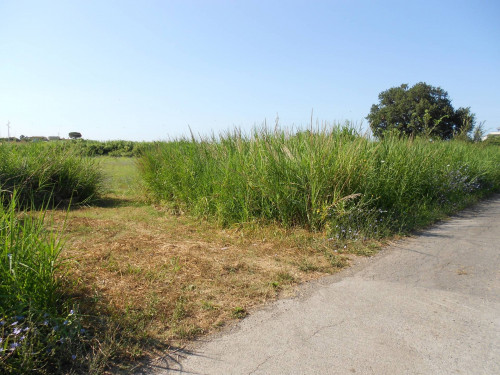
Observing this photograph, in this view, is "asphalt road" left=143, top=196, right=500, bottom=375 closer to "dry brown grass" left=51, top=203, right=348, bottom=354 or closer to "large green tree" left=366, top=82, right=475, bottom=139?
"dry brown grass" left=51, top=203, right=348, bottom=354

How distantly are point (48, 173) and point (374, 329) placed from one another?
7244 millimetres

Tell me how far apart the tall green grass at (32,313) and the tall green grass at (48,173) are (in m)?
4.84

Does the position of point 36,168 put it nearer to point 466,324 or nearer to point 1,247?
point 1,247

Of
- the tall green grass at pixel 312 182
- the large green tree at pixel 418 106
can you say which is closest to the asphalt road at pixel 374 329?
the tall green grass at pixel 312 182

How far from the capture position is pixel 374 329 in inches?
106

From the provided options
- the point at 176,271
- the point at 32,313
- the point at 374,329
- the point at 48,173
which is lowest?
the point at 374,329

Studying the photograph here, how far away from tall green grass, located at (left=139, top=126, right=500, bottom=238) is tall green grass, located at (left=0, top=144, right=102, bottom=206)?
169 centimetres

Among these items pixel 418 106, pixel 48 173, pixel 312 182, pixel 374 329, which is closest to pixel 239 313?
pixel 374 329

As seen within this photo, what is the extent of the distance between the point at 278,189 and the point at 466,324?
124 inches

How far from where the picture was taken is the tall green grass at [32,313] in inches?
80.1

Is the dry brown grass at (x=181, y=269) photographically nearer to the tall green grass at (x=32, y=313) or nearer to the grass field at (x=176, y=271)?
the grass field at (x=176, y=271)

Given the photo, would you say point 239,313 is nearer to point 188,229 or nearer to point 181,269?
point 181,269

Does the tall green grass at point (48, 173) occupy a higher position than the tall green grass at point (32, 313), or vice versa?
the tall green grass at point (48, 173)

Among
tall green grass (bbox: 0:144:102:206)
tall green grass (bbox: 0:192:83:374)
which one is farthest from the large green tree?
tall green grass (bbox: 0:192:83:374)
